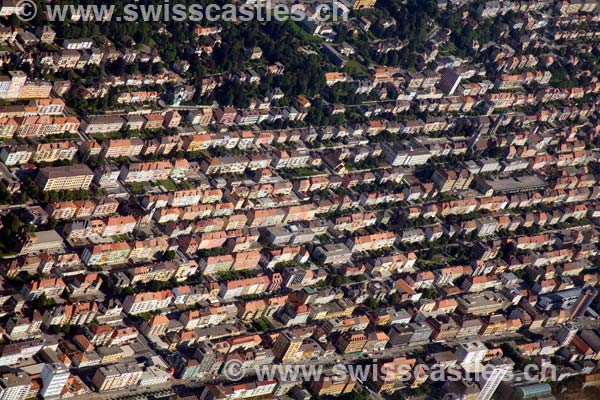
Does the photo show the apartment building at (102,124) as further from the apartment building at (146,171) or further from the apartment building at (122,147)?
the apartment building at (146,171)

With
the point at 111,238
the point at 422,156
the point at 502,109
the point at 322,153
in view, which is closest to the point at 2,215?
the point at 111,238

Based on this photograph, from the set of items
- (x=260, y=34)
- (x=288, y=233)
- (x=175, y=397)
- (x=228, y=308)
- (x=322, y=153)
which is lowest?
(x=175, y=397)

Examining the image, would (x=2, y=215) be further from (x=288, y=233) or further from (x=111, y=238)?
(x=288, y=233)

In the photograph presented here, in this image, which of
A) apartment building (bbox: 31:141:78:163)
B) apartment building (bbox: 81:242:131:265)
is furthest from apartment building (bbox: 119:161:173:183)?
apartment building (bbox: 81:242:131:265)

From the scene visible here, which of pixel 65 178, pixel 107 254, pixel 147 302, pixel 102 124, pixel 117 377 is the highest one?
pixel 102 124

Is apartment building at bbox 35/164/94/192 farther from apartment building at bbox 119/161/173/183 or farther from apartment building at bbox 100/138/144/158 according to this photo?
apartment building at bbox 100/138/144/158

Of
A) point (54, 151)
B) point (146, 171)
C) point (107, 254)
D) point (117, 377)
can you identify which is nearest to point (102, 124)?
point (146, 171)

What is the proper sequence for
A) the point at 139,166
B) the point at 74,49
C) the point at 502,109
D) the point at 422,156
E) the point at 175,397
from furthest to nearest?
1. the point at 502,109
2. the point at 422,156
3. the point at 74,49
4. the point at 139,166
5. the point at 175,397

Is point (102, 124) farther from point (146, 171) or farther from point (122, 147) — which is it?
point (146, 171)
